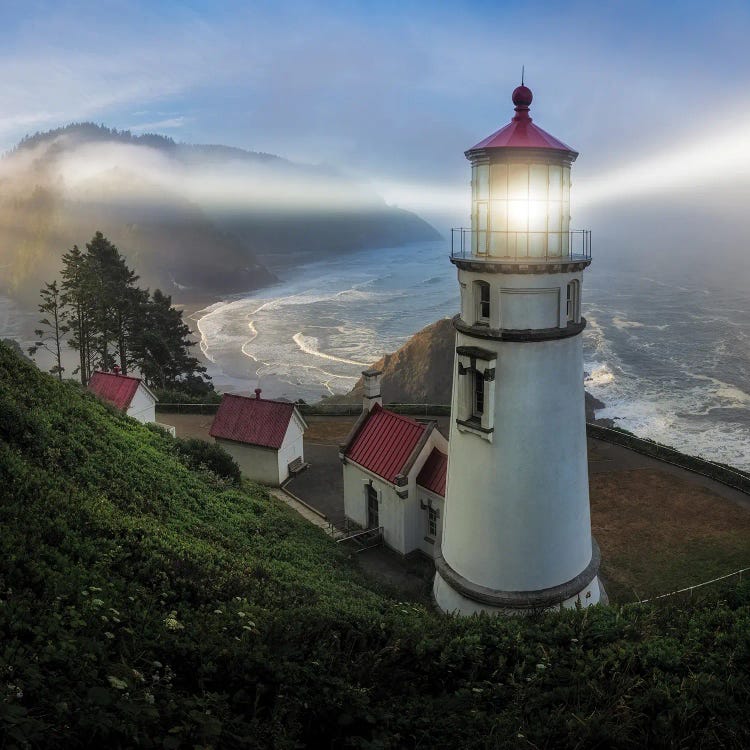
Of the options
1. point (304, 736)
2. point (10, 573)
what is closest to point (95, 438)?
point (10, 573)

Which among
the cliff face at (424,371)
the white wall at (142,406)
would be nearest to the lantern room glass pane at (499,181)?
the white wall at (142,406)

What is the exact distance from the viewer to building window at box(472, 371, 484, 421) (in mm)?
9312

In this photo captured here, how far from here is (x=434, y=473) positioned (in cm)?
1362

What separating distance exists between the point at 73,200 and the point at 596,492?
142 m

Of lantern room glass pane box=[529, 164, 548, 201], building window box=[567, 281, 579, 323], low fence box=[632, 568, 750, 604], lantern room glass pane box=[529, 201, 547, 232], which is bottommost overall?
low fence box=[632, 568, 750, 604]

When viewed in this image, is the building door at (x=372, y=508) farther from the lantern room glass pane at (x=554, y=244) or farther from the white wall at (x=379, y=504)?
the lantern room glass pane at (x=554, y=244)

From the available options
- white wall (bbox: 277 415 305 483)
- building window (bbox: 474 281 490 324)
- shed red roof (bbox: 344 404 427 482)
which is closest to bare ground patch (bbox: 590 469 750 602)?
shed red roof (bbox: 344 404 427 482)

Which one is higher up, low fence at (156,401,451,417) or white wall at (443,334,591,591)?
white wall at (443,334,591,591)

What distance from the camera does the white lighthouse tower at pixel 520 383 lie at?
8.70m

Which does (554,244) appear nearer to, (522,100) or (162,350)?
(522,100)

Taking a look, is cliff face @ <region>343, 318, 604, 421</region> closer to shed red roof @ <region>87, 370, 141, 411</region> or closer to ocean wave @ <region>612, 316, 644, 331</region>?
shed red roof @ <region>87, 370, 141, 411</region>

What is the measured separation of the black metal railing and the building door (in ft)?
24.1

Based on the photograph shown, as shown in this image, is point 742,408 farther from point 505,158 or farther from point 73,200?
point 73,200

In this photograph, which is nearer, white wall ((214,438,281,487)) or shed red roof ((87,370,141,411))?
white wall ((214,438,281,487))
